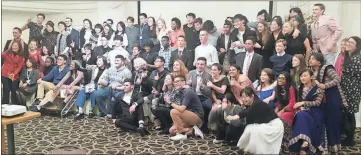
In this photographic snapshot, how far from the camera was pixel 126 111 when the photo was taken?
187 inches

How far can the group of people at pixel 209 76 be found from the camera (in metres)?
3.63

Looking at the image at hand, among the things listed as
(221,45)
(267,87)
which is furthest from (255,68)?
(221,45)

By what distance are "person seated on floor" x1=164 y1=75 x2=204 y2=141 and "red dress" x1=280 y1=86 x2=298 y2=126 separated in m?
0.98

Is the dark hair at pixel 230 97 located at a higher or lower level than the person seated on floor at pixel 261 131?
higher

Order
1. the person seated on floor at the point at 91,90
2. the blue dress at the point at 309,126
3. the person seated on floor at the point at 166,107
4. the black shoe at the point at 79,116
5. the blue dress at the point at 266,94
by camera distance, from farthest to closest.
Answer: the person seated on floor at the point at 91,90 < the black shoe at the point at 79,116 < the person seated on floor at the point at 166,107 < the blue dress at the point at 266,94 < the blue dress at the point at 309,126

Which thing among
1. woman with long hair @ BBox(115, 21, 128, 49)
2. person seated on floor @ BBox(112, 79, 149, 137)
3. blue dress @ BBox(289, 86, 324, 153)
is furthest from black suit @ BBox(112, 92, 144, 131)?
blue dress @ BBox(289, 86, 324, 153)

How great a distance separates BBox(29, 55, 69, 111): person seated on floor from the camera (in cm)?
545

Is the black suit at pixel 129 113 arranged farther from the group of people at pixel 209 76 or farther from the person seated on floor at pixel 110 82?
the person seated on floor at pixel 110 82

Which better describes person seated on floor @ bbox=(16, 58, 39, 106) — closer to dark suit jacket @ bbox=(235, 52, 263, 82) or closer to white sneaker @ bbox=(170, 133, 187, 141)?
white sneaker @ bbox=(170, 133, 187, 141)

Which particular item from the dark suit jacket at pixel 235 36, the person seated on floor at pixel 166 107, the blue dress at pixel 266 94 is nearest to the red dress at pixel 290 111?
the blue dress at pixel 266 94

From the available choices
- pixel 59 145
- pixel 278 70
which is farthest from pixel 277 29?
pixel 59 145

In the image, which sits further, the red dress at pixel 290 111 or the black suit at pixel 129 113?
the black suit at pixel 129 113

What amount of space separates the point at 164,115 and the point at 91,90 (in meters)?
1.44

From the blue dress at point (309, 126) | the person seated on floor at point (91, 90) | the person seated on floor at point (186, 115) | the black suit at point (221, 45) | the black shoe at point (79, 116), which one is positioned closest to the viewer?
the blue dress at point (309, 126)
